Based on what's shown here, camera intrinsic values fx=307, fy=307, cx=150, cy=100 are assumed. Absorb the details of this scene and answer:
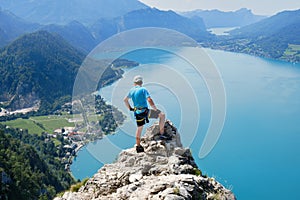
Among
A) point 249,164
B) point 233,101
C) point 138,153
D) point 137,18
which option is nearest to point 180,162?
point 138,153

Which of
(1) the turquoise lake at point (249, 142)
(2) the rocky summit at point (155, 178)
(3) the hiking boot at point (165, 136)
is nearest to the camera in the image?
Result: (2) the rocky summit at point (155, 178)

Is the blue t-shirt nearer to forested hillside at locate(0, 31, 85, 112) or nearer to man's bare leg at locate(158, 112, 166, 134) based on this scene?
man's bare leg at locate(158, 112, 166, 134)

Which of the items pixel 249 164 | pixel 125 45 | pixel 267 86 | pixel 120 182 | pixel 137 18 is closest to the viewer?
pixel 120 182

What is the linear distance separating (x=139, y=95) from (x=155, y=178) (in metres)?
0.92

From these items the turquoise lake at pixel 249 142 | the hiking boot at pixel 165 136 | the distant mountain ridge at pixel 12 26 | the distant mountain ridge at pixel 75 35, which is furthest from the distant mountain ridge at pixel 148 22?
the hiking boot at pixel 165 136

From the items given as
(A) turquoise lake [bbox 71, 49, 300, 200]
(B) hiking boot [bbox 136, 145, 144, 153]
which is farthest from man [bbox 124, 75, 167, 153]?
(A) turquoise lake [bbox 71, 49, 300, 200]

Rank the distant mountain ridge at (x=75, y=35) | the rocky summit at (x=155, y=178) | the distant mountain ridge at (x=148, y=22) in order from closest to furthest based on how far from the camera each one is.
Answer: the rocky summit at (x=155, y=178) < the distant mountain ridge at (x=75, y=35) < the distant mountain ridge at (x=148, y=22)

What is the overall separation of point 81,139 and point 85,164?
6.21m

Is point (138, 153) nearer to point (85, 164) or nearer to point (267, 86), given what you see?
point (85, 164)

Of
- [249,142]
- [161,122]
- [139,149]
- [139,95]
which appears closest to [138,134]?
[139,149]

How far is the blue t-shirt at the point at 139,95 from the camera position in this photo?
3.28 metres

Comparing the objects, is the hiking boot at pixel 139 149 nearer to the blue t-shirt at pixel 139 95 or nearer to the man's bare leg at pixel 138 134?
the man's bare leg at pixel 138 134

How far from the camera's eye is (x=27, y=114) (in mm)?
45781

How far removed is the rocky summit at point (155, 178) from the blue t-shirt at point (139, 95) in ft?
1.93
